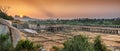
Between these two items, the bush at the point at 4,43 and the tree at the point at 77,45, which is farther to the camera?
the bush at the point at 4,43

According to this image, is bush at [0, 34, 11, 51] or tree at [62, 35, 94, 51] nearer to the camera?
tree at [62, 35, 94, 51]

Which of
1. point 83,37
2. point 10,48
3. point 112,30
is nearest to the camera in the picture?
point 83,37

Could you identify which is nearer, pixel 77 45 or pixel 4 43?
pixel 77 45

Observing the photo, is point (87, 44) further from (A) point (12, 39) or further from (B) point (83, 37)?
(A) point (12, 39)

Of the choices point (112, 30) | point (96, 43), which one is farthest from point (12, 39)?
point (112, 30)

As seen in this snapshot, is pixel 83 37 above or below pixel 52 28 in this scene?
above

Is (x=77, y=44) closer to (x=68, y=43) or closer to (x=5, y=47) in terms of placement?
(x=68, y=43)

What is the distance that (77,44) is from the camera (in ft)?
31.6

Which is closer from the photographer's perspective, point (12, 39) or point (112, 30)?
point (12, 39)

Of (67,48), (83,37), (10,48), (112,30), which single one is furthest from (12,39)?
(112,30)

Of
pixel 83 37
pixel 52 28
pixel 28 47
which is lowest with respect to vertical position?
pixel 52 28

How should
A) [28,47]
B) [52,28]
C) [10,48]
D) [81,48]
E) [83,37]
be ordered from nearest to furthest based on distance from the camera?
1. [81,48]
2. [83,37]
3. [10,48]
4. [28,47]
5. [52,28]

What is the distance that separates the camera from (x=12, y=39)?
9852 mm

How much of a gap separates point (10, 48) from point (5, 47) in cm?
44
